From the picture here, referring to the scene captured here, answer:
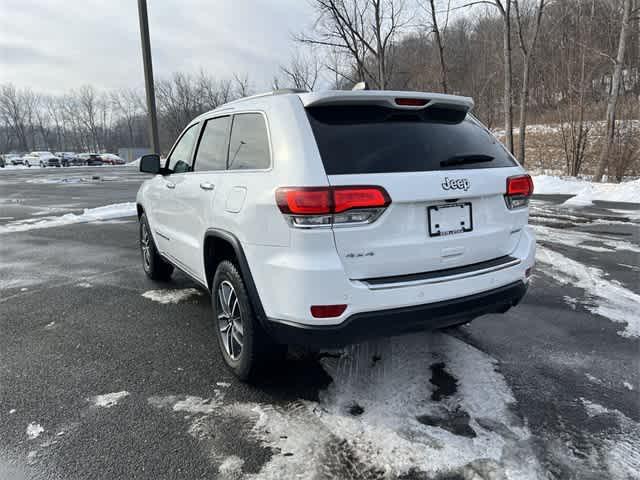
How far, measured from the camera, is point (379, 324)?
7.44 feet

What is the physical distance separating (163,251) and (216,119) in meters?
1.68

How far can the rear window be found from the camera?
2.31 metres

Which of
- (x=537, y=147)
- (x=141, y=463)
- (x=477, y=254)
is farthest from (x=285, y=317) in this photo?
(x=537, y=147)

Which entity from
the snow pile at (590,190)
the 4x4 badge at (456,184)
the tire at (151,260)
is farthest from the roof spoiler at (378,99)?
the snow pile at (590,190)

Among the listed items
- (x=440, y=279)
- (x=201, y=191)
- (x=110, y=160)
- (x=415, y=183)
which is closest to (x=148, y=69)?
(x=201, y=191)

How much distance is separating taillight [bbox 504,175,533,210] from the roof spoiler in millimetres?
667

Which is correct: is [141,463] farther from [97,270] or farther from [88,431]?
[97,270]

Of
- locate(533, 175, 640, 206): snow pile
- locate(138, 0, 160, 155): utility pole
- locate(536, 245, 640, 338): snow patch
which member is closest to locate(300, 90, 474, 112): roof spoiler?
locate(536, 245, 640, 338): snow patch

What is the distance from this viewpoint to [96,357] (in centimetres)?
333

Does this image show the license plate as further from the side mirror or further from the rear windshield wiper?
the side mirror

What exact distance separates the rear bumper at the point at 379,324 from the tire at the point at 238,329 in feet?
0.77

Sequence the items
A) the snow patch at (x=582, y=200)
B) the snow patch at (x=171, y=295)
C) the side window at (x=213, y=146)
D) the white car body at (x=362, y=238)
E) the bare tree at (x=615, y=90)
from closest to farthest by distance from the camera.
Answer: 1. the white car body at (x=362, y=238)
2. the side window at (x=213, y=146)
3. the snow patch at (x=171, y=295)
4. the snow patch at (x=582, y=200)
5. the bare tree at (x=615, y=90)

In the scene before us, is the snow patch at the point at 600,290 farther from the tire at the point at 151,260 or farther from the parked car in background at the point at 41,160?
the parked car in background at the point at 41,160

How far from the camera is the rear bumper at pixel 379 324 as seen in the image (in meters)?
2.24
